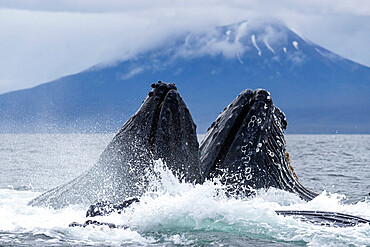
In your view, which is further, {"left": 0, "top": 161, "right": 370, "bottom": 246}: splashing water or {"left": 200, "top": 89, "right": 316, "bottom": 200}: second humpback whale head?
{"left": 200, "top": 89, "right": 316, "bottom": 200}: second humpback whale head

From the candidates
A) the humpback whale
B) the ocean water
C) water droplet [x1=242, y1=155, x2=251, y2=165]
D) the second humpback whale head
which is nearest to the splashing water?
the ocean water

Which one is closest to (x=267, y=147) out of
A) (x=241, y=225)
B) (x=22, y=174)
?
(x=241, y=225)

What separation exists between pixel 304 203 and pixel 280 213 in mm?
1772

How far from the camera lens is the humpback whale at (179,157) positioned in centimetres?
820

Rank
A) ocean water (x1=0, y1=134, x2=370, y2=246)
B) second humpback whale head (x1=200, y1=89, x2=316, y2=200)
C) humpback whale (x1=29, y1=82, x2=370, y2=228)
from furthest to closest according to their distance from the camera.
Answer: second humpback whale head (x1=200, y1=89, x2=316, y2=200)
humpback whale (x1=29, y1=82, x2=370, y2=228)
ocean water (x1=0, y1=134, x2=370, y2=246)

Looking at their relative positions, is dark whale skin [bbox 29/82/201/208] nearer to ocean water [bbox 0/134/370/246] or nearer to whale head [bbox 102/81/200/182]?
whale head [bbox 102/81/200/182]

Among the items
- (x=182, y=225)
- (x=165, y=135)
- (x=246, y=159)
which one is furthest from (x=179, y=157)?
(x=246, y=159)

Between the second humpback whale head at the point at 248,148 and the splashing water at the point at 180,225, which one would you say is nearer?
the splashing water at the point at 180,225

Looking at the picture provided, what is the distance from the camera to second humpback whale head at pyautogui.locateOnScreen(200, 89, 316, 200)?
9367 millimetres

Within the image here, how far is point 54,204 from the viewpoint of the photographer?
8828 millimetres

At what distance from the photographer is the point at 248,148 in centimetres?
944

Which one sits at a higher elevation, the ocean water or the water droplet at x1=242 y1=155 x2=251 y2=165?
the water droplet at x1=242 y1=155 x2=251 y2=165

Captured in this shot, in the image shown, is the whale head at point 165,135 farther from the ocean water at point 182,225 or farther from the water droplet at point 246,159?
the water droplet at point 246,159

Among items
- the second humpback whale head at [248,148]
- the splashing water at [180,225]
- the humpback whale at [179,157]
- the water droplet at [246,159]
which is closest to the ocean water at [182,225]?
the splashing water at [180,225]
